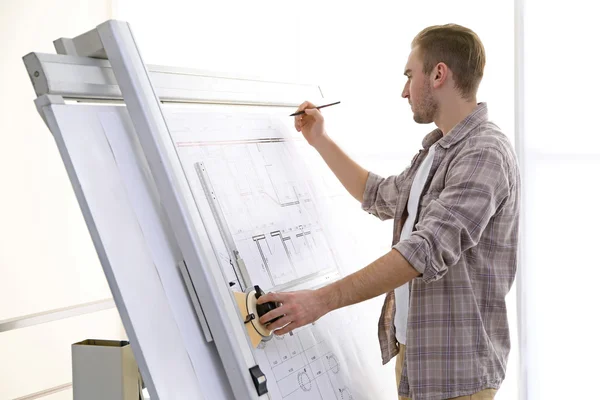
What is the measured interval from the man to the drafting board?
0.13 m

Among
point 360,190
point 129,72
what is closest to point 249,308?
point 129,72

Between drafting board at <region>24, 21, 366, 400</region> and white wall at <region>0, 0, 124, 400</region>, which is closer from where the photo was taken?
drafting board at <region>24, 21, 366, 400</region>

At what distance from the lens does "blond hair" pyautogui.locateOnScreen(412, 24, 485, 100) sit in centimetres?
147

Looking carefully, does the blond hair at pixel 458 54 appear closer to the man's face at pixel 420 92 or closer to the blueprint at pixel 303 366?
the man's face at pixel 420 92

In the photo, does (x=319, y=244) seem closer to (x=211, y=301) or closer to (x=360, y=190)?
(x=360, y=190)

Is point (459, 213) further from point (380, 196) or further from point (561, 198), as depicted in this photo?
point (561, 198)

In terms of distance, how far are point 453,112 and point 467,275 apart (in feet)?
1.29

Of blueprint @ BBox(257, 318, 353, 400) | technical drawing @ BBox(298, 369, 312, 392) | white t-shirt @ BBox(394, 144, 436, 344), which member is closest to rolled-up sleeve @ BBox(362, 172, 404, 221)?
white t-shirt @ BBox(394, 144, 436, 344)

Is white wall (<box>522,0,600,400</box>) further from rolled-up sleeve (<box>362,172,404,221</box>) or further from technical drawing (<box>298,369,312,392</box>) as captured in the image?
technical drawing (<box>298,369,312,392</box>)

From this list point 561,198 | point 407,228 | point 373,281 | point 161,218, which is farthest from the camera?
point 561,198

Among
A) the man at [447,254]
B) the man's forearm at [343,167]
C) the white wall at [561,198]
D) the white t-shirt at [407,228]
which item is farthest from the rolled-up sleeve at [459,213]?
the white wall at [561,198]

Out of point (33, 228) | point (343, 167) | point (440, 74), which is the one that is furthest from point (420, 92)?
point (33, 228)

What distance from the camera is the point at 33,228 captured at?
2807mm

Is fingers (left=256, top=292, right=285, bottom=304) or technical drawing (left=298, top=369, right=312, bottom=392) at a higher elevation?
fingers (left=256, top=292, right=285, bottom=304)
